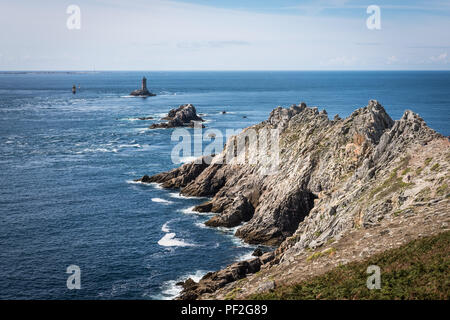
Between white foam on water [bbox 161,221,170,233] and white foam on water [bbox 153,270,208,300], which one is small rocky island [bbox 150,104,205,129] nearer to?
white foam on water [bbox 161,221,170,233]

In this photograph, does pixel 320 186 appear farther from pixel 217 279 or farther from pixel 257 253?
pixel 217 279

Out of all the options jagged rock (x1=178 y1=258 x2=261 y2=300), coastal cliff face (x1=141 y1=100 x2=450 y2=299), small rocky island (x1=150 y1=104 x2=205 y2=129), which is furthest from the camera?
small rocky island (x1=150 y1=104 x2=205 y2=129)

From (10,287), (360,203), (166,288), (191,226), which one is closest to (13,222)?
(10,287)

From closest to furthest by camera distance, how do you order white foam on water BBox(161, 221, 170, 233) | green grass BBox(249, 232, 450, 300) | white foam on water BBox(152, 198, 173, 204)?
green grass BBox(249, 232, 450, 300)
white foam on water BBox(161, 221, 170, 233)
white foam on water BBox(152, 198, 173, 204)

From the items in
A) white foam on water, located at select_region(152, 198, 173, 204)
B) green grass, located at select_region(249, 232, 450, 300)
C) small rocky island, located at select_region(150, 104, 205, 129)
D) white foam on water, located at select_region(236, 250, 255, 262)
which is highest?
small rocky island, located at select_region(150, 104, 205, 129)

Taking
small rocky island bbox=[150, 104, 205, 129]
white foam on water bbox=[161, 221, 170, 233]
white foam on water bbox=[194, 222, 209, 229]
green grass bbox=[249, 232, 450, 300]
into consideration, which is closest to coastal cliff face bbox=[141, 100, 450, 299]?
white foam on water bbox=[194, 222, 209, 229]

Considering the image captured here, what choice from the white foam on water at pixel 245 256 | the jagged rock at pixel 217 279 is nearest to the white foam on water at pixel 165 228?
the white foam on water at pixel 245 256

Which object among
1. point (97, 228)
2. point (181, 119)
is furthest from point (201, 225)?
point (181, 119)
